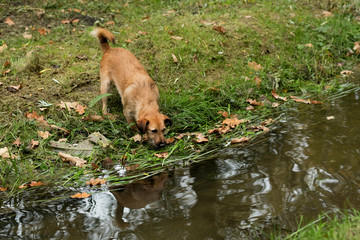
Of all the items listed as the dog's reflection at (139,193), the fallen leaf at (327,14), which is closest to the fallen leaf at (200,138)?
the dog's reflection at (139,193)

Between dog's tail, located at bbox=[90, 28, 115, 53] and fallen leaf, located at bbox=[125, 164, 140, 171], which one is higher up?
dog's tail, located at bbox=[90, 28, 115, 53]

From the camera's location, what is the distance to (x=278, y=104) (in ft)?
19.7

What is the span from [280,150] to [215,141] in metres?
0.88

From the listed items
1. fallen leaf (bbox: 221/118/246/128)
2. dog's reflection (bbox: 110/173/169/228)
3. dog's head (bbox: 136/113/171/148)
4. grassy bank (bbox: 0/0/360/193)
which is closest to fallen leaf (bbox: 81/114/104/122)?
grassy bank (bbox: 0/0/360/193)

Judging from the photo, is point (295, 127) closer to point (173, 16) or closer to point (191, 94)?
point (191, 94)

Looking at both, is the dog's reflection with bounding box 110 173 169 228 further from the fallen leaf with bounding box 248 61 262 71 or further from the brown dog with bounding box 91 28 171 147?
the fallen leaf with bounding box 248 61 262 71

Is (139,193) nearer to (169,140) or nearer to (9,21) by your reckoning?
(169,140)

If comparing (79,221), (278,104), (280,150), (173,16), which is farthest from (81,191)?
(173,16)

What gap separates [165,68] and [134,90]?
1.31 m

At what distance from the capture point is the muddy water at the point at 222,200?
3.12 meters

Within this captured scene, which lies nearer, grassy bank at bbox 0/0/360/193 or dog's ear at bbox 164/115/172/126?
grassy bank at bbox 0/0/360/193

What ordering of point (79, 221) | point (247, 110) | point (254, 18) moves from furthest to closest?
point (254, 18)
point (247, 110)
point (79, 221)

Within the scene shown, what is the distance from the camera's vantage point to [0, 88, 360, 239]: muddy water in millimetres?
3121

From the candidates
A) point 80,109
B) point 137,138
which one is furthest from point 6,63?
point 137,138
